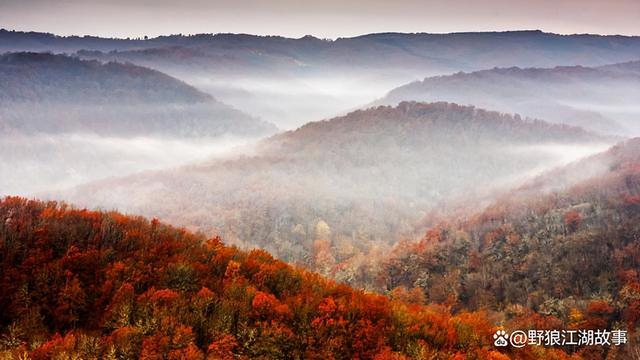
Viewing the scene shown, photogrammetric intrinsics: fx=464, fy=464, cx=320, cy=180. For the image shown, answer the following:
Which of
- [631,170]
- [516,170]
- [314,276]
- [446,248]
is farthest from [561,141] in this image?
[314,276]

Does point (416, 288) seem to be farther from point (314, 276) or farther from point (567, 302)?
point (314, 276)

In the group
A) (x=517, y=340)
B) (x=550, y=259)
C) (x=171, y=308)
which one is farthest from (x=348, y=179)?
(x=171, y=308)

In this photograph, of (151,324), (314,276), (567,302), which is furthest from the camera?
(567,302)

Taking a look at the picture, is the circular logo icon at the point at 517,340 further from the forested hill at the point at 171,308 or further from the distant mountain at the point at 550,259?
the distant mountain at the point at 550,259

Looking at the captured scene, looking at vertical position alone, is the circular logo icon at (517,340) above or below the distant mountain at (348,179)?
above

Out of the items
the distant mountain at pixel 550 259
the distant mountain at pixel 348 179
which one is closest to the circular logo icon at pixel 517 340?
the distant mountain at pixel 550 259

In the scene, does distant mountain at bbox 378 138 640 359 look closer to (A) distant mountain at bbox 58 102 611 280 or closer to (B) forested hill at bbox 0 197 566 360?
(B) forested hill at bbox 0 197 566 360
